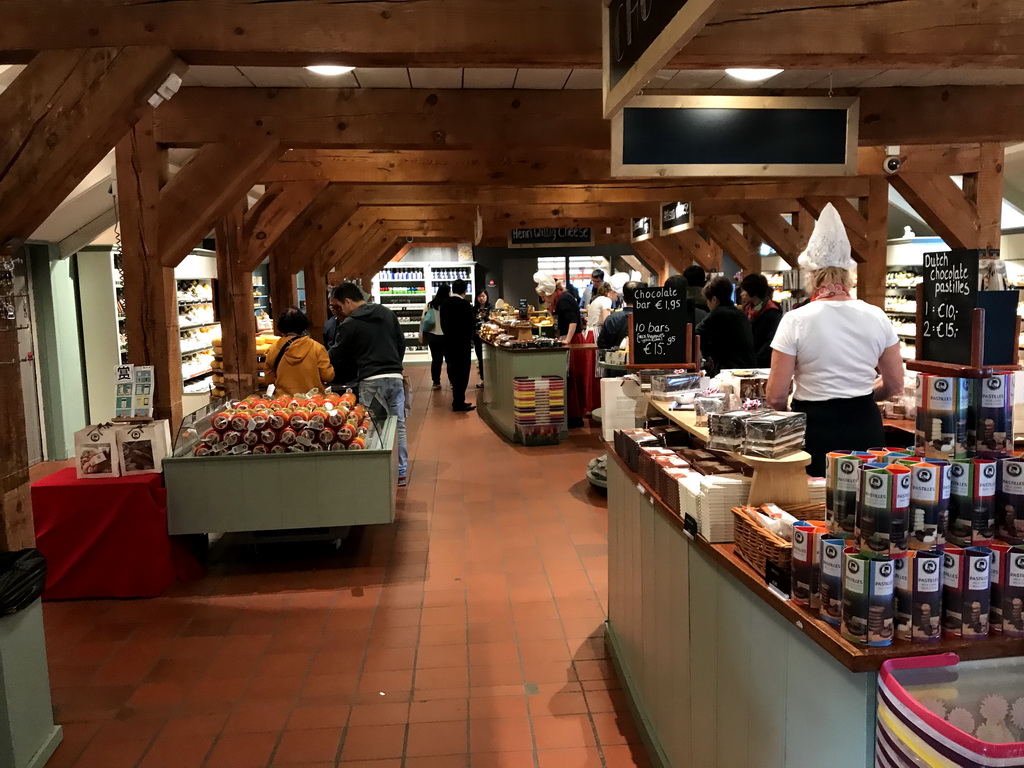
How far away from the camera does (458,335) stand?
11078mm

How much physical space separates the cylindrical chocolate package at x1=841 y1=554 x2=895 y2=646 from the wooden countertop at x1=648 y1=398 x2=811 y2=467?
0.59 meters

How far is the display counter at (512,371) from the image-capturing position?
837 cm

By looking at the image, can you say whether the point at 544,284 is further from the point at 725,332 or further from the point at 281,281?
the point at 725,332

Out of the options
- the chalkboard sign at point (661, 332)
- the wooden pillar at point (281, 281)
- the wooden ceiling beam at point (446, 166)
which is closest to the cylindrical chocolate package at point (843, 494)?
the chalkboard sign at point (661, 332)

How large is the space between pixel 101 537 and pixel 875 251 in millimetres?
7046

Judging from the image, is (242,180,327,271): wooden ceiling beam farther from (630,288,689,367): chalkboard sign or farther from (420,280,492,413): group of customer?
(630,288,689,367): chalkboard sign

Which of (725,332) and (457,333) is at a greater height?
(725,332)

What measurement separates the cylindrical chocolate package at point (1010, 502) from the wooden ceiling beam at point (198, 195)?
435 centimetres

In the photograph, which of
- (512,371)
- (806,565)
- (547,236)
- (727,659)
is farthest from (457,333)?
(806,565)

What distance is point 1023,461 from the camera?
1.77 m

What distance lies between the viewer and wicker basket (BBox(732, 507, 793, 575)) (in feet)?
6.22

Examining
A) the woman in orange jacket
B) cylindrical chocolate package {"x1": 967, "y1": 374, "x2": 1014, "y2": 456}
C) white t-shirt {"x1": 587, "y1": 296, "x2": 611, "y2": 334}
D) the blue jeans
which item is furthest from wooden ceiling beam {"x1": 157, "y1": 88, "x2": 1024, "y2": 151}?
white t-shirt {"x1": 587, "y1": 296, "x2": 611, "y2": 334}

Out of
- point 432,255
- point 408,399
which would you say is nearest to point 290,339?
point 408,399

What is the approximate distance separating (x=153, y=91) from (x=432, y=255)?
19483 millimetres
